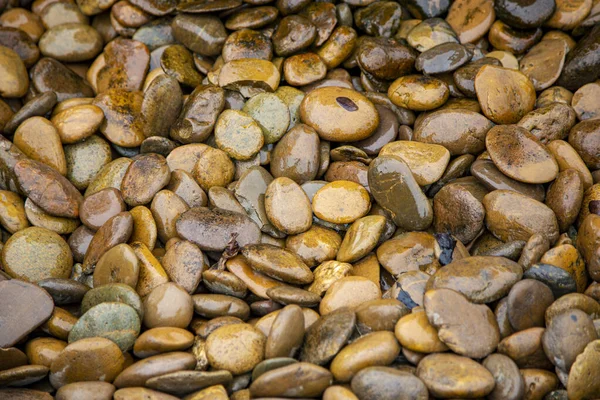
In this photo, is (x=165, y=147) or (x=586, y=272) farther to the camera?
(x=165, y=147)

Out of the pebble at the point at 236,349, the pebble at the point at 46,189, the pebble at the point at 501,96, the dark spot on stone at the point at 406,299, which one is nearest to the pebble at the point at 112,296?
the pebble at the point at 236,349

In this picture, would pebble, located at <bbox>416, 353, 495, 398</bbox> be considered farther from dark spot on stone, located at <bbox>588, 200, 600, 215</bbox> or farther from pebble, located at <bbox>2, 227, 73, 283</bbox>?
pebble, located at <bbox>2, 227, 73, 283</bbox>

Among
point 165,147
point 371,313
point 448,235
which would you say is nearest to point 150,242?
point 165,147

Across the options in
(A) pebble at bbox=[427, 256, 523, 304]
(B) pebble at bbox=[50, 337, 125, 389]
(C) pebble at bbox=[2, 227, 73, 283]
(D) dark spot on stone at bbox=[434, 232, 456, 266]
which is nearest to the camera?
(B) pebble at bbox=[50, 337, 125, 389]

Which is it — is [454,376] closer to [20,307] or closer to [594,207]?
[594,207]

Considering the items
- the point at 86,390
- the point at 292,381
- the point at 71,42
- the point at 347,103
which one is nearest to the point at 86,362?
the point at 86,390

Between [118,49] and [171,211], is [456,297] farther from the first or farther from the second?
[118,49]

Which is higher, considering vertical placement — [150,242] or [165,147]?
[165,147]

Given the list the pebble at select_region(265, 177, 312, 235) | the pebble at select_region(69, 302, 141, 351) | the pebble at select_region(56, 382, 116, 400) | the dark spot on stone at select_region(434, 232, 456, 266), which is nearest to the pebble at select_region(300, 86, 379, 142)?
the pebble at select_region(265, 177, 312, 235)
